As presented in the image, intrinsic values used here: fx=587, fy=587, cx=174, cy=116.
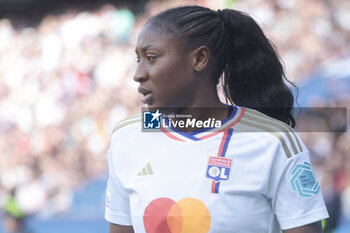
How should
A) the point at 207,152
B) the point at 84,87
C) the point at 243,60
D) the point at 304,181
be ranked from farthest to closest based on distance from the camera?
the point at 84,87 → the point at 243,60 → the point at 207,152 → the point at 304,181

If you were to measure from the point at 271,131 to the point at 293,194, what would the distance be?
6.8 inches

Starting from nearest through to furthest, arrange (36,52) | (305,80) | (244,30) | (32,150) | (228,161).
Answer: (228,161) → (244,30) → (305,80) → (32,150) → (36,52)

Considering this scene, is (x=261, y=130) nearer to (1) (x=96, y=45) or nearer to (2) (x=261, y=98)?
(2) (x=261, y=98)

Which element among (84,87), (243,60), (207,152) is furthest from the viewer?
(84,87)

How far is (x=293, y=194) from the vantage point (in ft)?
4.79

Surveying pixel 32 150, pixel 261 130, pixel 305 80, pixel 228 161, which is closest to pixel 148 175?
pixel 228 161

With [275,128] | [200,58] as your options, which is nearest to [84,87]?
[200,58]

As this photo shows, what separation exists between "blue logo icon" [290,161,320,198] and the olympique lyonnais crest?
168 mm

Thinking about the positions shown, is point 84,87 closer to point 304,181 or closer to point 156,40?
point 156,40

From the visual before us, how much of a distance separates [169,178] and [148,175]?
61 millimetres

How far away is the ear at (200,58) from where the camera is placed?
1.56 m

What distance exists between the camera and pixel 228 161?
1528 millimetres

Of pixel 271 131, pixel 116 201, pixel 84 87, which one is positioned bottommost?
pixel 84 87

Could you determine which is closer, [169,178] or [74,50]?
[169,178]
